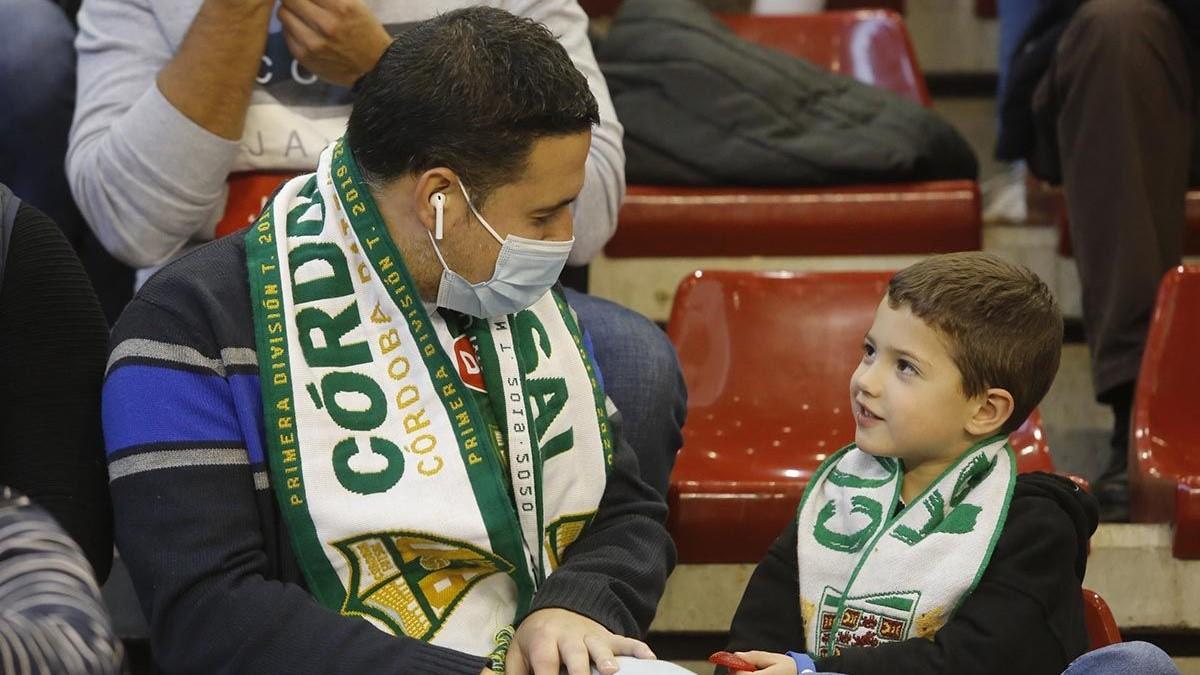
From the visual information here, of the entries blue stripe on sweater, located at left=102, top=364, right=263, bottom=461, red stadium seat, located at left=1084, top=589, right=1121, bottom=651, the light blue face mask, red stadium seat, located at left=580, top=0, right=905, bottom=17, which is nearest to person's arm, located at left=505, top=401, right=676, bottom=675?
the light blue face mask

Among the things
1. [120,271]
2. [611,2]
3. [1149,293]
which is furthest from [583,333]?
[611,2]

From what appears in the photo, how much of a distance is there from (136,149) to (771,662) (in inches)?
40.4

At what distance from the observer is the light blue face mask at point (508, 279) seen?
161 cm

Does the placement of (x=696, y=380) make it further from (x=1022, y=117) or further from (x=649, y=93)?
(x=1022, y=117)

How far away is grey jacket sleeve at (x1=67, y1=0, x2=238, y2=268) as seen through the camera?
207 cm

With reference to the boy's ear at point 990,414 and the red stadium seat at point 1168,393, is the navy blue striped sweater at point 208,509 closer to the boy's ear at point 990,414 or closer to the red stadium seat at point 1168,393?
the boy's ear at point 990,414

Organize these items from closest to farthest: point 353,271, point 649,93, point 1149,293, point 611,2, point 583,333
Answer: point 353,271, point 583,333, point 1149,293, point 649,93, point 611,2

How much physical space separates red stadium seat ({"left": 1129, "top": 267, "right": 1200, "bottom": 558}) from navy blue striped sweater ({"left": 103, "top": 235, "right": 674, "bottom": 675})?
1.09m

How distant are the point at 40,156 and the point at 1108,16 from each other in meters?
1.72

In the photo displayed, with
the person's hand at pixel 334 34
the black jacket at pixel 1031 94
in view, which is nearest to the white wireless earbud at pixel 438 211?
the person's hand at pixel 334 34

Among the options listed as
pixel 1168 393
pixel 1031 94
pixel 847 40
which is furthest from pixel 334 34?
pixel 847 40

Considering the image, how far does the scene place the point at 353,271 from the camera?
5.36 ft

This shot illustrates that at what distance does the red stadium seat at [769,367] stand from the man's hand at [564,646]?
28.8 inches

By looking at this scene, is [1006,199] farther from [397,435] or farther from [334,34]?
[397,435]
